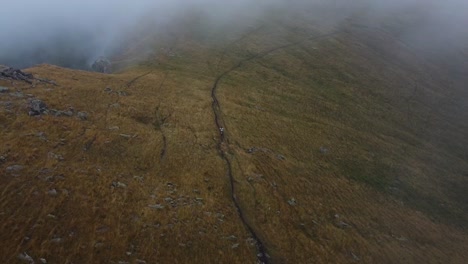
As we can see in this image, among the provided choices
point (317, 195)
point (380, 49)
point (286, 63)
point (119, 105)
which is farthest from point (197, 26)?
point (317, 195)

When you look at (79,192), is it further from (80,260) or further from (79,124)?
(79,124)

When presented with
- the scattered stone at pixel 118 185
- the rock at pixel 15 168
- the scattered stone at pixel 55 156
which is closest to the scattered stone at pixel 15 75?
the scattered stone at pixel 55 156

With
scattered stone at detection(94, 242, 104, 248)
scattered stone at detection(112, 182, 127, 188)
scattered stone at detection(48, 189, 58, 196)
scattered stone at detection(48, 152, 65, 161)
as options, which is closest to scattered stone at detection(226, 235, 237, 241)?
scattered stone at detection(94, 242, 104, 248)

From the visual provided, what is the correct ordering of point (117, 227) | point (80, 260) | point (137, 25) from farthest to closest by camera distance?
point (137, 25) < point (117, 227) < point (80, 260)

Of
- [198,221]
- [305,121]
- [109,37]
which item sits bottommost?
[109,37]

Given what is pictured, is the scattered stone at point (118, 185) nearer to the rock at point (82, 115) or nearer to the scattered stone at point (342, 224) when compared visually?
the rock at point (82, 115)

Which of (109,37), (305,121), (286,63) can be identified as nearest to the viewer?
(305,121)

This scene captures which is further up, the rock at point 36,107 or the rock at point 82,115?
the rock at point 36,107
